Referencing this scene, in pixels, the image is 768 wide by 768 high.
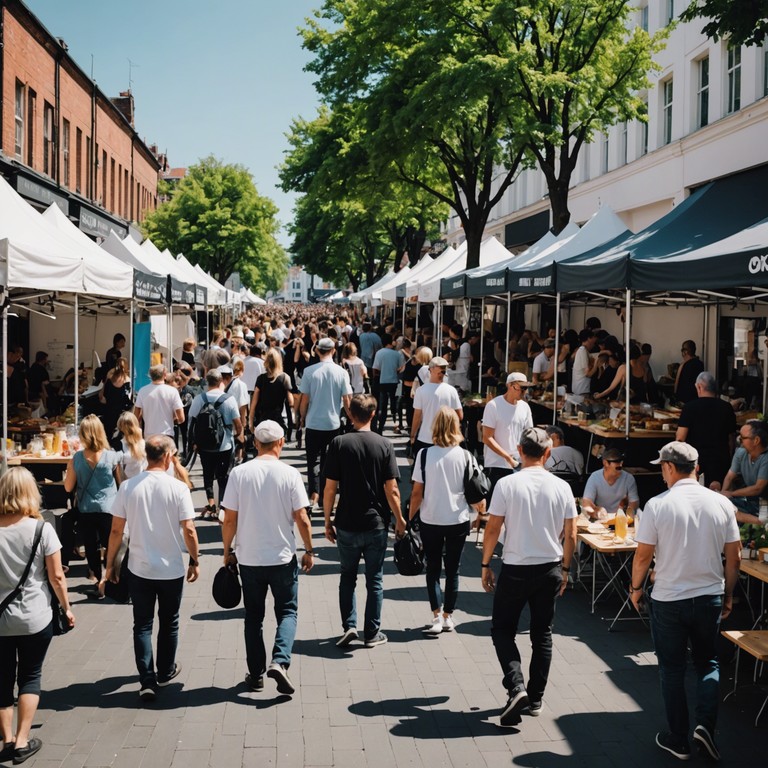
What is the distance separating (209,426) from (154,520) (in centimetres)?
442

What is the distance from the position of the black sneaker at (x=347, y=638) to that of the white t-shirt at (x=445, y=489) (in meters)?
1.01

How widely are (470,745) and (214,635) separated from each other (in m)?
2.62

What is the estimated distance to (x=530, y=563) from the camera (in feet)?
18.7

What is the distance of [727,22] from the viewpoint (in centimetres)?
1067

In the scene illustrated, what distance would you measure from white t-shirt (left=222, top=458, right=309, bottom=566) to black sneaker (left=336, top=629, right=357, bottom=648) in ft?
4.02

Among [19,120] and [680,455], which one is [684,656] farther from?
[19,120]

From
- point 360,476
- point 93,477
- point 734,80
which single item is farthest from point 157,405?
point 734,80

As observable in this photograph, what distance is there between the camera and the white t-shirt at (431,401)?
9.82m

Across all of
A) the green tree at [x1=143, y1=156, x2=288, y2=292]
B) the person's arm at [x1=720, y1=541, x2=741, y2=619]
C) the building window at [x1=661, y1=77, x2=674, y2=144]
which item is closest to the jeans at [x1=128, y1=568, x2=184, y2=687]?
the person's arm at [x1=720, y1=541, x2=741, y2=619]

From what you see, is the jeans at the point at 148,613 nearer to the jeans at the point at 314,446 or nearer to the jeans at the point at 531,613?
the jeans at the point at 531,613

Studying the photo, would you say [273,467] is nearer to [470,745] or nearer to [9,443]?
[470,745]

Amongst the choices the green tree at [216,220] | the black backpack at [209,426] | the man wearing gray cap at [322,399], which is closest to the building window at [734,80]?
the man wearing gray cap at [322,399]

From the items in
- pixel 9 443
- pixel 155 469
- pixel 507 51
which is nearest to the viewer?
pixel 155 469

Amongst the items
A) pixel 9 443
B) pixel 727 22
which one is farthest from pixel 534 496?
pixel 727 22
